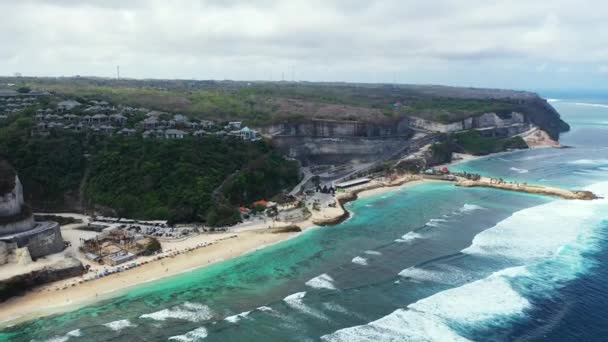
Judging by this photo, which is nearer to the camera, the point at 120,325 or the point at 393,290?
the point at 120,325

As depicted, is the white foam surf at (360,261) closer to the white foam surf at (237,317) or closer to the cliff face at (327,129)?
the white foam surf at (237,317)

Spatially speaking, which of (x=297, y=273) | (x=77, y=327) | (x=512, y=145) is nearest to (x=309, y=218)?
(x=297, y=273)

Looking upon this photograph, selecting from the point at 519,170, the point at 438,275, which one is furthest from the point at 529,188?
the point at 438,275

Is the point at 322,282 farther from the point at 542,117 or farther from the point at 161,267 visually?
the point at 542,117

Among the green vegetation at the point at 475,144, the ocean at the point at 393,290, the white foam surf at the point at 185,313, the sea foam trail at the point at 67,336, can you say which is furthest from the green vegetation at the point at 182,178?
the green vegetation at the point at 475,144

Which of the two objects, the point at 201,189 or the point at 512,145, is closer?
the point at 201,189

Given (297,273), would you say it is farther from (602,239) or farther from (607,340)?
(602,239)

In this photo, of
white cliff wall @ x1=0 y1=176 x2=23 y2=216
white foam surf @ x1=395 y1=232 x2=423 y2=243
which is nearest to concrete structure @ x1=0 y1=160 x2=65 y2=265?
white cliff wall @ x1=0 y1=176 x2=23 y2=216
